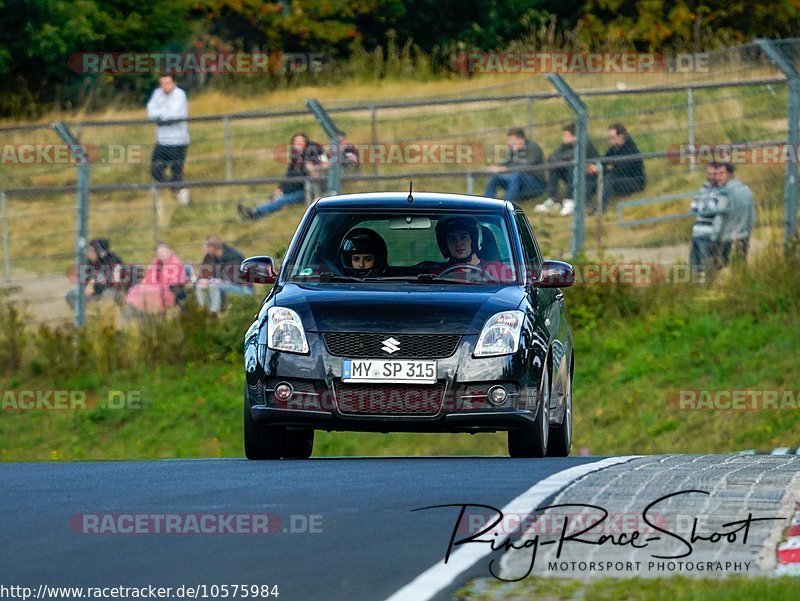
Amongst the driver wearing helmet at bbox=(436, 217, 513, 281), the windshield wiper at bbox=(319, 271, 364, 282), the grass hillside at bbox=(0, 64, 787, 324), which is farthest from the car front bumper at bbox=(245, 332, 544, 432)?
the grass hillside at bbox=(0, 64, 787, 324)

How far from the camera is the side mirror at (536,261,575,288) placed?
45.4 feet

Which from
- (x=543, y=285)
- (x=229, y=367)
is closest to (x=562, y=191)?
(x=229, y=367)

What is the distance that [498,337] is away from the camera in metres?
12.9

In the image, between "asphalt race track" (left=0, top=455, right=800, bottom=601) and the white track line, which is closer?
the white track line

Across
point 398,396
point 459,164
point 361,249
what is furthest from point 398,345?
point 459,164

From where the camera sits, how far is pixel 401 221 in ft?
45.8

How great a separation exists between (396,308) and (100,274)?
12.4m

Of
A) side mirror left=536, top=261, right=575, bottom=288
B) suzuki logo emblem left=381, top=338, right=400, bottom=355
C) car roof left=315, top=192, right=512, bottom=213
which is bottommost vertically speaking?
suzuki logo emblem left=381, top=338, right=400, bottom=355

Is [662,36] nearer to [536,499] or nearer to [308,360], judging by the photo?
[308,360]

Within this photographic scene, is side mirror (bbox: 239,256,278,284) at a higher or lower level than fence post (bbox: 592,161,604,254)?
lower

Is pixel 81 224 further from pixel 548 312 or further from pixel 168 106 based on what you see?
pixel 548 312

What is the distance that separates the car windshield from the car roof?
0.06 meters

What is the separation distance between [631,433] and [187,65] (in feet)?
85.9

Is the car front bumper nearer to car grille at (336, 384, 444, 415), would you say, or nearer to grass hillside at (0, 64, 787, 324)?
car grille at (336, 384, 444, 415)
